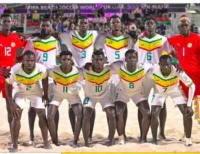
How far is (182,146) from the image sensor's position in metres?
6.11

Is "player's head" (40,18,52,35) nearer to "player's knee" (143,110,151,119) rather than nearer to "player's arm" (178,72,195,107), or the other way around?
"player's knee" (143,110,151,119)

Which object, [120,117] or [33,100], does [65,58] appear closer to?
[33,100]

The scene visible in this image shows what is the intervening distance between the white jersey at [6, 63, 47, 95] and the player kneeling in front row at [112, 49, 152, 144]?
1064 mm

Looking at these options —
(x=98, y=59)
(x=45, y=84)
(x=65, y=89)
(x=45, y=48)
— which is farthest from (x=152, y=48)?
(x=45, y=84)

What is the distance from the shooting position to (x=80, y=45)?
21.4 feet

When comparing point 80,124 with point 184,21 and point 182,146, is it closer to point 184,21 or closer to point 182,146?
point 182,146

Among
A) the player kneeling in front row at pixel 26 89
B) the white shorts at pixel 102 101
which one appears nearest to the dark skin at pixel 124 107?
the white shorts at pixel 102 101

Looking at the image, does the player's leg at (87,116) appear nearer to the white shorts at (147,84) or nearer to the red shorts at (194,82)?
the white shorts at (147,84)

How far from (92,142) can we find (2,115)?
273 centimetres

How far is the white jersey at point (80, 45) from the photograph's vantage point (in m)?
6.53

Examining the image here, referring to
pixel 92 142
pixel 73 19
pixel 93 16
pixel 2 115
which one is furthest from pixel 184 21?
pixel 93 16

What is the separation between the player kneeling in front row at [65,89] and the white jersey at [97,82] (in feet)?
0.49

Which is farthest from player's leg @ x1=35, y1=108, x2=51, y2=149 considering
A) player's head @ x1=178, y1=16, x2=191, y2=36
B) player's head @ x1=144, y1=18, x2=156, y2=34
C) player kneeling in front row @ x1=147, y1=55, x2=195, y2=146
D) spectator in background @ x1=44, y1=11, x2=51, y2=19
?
spectator in background @ x1=44, y1=11, x2=51, y2=19

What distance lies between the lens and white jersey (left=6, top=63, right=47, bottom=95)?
5.77 m
